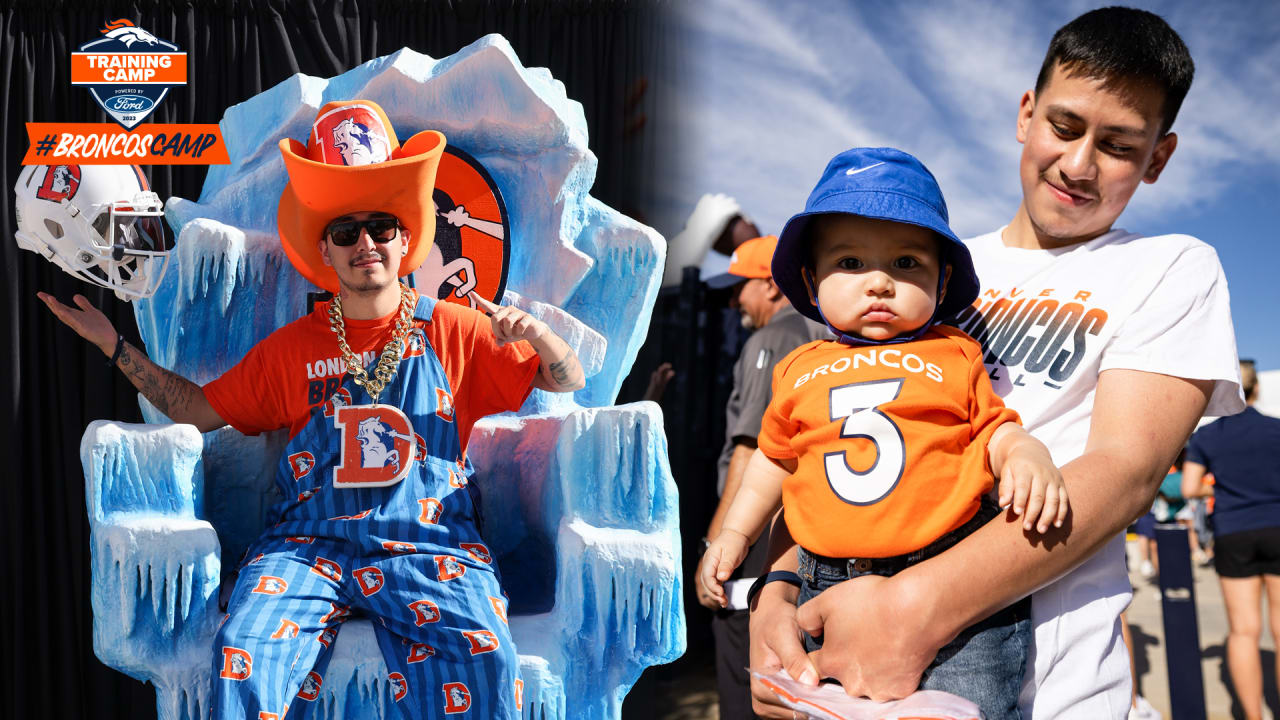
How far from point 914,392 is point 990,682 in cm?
34

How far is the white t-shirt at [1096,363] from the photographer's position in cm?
94

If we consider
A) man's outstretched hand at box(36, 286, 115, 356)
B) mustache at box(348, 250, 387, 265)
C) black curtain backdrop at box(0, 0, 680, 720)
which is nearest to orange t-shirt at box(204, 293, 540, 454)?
mustache at box(348, 250, 387, 265)

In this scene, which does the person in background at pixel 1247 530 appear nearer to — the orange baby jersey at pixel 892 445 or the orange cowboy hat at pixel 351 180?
the orange baby jersey at pixel 892 445

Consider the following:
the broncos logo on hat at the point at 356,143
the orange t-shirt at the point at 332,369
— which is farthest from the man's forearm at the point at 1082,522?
the broncos logo on hat at the point at 356,143

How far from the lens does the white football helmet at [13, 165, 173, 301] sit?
7.16 feet

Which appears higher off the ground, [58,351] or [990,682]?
[58,351]

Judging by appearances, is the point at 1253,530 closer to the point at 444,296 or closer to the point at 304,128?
the point at 444,296

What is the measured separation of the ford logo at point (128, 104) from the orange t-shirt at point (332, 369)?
0.87m

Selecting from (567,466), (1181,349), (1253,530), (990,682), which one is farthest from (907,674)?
(1253,530)

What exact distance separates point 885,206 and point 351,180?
1.32 metres

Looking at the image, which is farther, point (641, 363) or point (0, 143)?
point (641, 363)

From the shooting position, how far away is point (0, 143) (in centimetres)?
239

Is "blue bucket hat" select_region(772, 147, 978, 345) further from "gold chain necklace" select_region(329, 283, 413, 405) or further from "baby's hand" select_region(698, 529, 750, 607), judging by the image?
"gold chain necklace" select_region(329, 283, 413, 405)

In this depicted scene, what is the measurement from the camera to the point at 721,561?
45.8 inches
